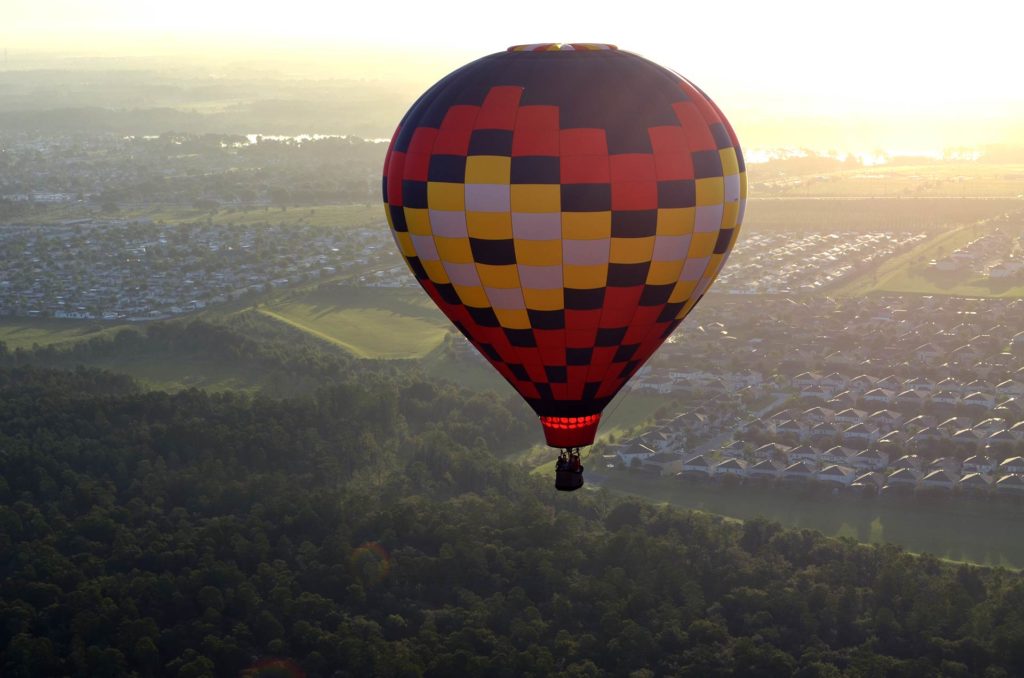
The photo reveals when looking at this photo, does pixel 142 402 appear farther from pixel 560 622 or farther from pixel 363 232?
pixel 363 232

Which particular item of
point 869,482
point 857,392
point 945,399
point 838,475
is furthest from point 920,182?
point 869,482

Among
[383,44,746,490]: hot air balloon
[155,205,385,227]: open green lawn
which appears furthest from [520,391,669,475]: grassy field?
[155,205,385,227]: open green lawn

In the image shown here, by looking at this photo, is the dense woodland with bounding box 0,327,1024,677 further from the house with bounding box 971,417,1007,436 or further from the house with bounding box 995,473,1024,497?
the house with bounding box 971,417,1007,436

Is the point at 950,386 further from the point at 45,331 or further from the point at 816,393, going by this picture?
the point at 45,331

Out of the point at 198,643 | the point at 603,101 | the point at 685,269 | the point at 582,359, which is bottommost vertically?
the point at 198,643

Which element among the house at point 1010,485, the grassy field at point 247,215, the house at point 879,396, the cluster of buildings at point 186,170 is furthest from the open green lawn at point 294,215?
the house at point 1010,485

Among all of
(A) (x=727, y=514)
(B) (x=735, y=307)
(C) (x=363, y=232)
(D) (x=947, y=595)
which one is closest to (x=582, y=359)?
(D) (x=947, y=595)
